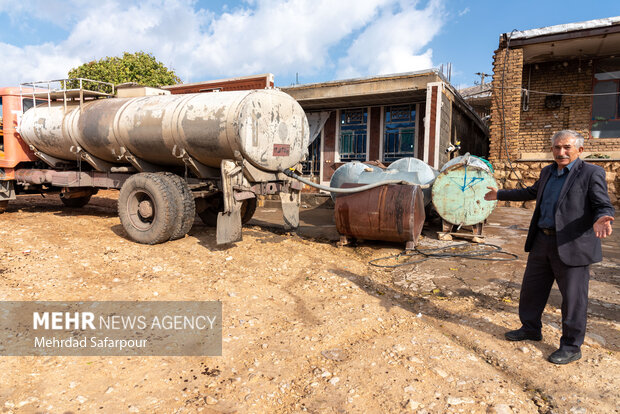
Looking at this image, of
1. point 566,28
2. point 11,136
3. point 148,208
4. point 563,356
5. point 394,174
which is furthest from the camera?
point 566,28

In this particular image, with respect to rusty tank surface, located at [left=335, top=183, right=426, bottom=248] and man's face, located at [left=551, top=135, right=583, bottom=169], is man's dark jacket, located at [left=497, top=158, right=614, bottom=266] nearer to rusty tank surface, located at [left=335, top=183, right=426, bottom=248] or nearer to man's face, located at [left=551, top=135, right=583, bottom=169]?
man's face, located at [left=551, top=135, right=583, bottom=169]

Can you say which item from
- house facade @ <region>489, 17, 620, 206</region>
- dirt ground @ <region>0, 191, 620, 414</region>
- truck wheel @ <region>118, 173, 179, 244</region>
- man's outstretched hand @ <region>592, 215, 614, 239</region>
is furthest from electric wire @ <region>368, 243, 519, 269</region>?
house facade @ <region>489, 17, 620, 206</region>

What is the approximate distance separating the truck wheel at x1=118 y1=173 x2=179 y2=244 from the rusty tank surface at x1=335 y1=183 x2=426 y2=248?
9.11 feet

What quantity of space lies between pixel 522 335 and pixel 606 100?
13446mm

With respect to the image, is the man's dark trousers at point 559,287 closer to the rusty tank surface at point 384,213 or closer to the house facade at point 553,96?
the rusty tank surface at point 384,213

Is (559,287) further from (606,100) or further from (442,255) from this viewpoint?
(606,100)

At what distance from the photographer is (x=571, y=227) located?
2.97 metres

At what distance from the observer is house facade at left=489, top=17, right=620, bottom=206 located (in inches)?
427

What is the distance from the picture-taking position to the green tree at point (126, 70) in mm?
22062

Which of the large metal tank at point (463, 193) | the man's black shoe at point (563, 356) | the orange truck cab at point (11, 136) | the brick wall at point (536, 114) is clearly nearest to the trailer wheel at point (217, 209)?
the large metal tank at point (463, 193)

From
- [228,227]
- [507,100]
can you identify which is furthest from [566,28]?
[228,227]

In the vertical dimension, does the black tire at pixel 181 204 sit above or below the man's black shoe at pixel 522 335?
above

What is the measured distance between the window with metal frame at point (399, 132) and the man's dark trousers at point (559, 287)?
1081 cm

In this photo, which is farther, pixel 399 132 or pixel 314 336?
pixel 399 132
